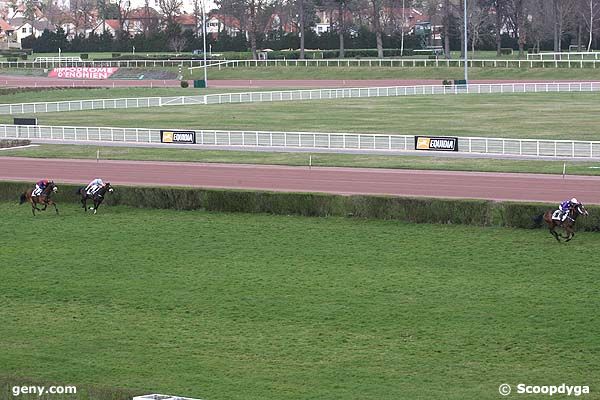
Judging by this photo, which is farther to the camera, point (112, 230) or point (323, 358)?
point (112, 230)

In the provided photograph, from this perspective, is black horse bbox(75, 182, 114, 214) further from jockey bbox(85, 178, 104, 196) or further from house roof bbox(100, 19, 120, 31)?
house roof bbox(100, 19, 120, 31)

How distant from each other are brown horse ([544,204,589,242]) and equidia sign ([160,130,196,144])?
73.3ft

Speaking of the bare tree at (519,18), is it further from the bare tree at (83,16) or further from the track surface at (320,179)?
the track surface at (320,179)

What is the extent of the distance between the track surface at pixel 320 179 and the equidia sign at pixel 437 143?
4157 mm

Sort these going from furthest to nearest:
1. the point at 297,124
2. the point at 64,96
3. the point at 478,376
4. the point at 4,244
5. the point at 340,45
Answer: the point at 340,45
the point at 64,96
the point at 297,124
the point at 4,244
the point at 478,376

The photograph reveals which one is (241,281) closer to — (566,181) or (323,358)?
(323,358)

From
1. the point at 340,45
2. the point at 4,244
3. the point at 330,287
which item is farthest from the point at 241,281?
the point at 340,45

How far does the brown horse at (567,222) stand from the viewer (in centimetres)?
2511

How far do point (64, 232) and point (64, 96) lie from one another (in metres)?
50.5

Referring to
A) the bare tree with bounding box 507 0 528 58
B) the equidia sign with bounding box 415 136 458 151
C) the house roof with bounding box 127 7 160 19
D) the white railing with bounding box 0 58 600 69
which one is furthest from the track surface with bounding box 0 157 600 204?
the house roof with bounding box 127 7 160 19

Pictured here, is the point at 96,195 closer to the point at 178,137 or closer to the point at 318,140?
the point at 318,140

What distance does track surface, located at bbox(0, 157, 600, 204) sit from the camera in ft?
106

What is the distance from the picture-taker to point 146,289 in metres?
22.0

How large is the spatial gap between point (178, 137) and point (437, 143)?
1072 centimetres
